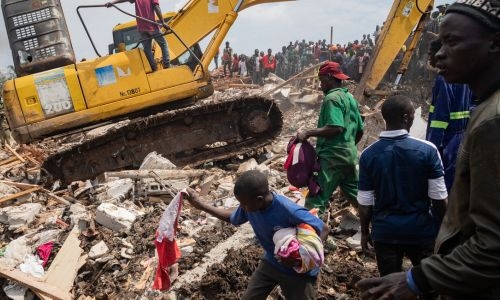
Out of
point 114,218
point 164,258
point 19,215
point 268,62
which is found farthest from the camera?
point 268,62

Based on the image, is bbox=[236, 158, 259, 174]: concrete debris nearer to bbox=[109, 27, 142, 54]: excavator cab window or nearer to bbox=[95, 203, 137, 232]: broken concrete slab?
bbox=[95, 203, 137, 232]: broken concrete slab

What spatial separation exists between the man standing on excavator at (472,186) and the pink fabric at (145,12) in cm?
602

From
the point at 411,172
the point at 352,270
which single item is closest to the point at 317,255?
the point at 411,172

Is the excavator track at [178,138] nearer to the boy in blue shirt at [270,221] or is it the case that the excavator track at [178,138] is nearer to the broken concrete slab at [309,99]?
the boy in blue shirt at [270,221]

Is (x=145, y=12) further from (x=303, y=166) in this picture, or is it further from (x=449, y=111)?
(x=449, y=111)

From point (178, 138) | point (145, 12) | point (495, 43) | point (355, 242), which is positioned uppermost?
point (145, 12)

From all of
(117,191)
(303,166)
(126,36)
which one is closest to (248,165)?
(117,191)

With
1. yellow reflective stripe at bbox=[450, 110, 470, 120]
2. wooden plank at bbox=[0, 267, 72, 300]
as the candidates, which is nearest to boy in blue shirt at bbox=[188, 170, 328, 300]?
yellow reflective stripe at bbox=[450, 110, 470, 120]

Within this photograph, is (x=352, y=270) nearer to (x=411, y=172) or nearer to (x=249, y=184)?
(x=411, y=172)

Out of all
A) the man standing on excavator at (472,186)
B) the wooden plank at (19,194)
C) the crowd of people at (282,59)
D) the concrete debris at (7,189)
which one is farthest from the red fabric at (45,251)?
the crowd of people at (282,59)

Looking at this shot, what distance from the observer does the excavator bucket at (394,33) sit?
7.30 m

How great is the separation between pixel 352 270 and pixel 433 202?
5.04ft

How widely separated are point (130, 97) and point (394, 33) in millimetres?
4849

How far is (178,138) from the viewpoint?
8172 millimetres
